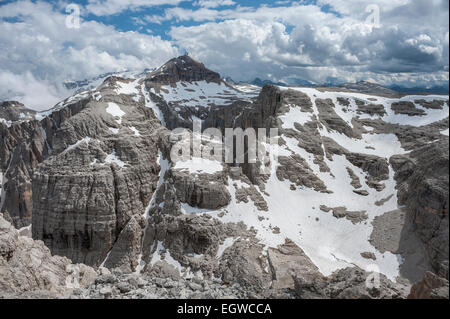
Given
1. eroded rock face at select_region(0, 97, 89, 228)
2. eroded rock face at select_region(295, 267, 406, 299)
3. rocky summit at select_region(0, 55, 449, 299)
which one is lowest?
eroded rock face at select_region(0, 97, 89, 228)

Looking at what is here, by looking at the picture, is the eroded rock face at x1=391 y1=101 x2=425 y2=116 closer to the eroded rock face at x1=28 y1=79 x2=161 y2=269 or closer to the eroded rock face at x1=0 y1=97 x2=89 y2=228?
the eroded rock face at x1=28 y1=79 x2=161 y2=269

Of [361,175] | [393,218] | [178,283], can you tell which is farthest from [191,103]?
[178,283]

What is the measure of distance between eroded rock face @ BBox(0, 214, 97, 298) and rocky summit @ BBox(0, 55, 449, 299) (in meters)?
0.12

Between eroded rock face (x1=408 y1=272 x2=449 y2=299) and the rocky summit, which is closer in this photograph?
eroded rock face (x1=408 y1=272 x2=449 y2=299)

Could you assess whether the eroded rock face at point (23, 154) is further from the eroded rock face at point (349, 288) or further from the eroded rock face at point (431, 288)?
the eroded rock face at point (431, 288)

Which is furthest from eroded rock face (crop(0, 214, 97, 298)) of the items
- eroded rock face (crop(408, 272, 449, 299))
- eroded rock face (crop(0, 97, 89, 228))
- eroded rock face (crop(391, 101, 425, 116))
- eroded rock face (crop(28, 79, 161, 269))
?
eroded rock face (crop(0, 97, 89, 228))

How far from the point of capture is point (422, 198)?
31.3 metres

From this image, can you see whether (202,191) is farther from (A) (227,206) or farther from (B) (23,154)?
(B) (23,154)

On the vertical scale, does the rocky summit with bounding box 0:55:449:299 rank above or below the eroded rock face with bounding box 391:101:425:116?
below

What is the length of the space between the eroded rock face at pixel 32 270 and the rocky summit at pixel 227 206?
119 mm

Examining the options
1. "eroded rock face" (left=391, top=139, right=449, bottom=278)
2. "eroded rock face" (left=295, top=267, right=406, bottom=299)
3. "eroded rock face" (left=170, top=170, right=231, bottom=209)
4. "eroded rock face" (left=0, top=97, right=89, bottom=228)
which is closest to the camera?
"eroded rock face" (left=295, top=267, right=406, bottom=299)

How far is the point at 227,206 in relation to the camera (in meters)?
42.0

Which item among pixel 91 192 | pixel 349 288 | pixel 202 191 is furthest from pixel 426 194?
pixel 91 192

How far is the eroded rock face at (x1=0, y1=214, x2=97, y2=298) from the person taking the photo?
687 inches
